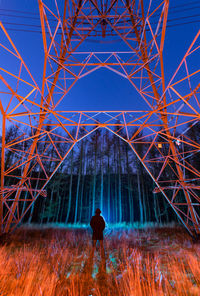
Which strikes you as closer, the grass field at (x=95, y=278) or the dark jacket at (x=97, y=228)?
the grass field at (x=95, y=278)

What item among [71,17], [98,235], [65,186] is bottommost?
[98,235]

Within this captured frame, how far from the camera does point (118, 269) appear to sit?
5.11m

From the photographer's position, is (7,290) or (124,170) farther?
(124,170)

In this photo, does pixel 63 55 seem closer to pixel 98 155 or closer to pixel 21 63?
pixel 21 63

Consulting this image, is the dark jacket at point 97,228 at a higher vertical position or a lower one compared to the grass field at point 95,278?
higher

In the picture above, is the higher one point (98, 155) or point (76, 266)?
point (98, 155)

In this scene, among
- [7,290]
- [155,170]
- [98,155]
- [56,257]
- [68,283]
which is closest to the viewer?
[7,290]

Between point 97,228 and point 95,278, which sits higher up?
point 97,228

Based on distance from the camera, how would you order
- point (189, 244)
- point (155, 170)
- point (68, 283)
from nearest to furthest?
point (68, 283), point (189, 244), point (155, 170)

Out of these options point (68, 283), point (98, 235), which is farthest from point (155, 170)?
point (68, 283)

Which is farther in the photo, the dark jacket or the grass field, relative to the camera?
the dark jacket

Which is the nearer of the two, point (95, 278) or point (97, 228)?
point (95, 278)

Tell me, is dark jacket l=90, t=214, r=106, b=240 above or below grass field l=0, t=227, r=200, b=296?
above

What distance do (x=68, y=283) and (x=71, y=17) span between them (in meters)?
12.6
